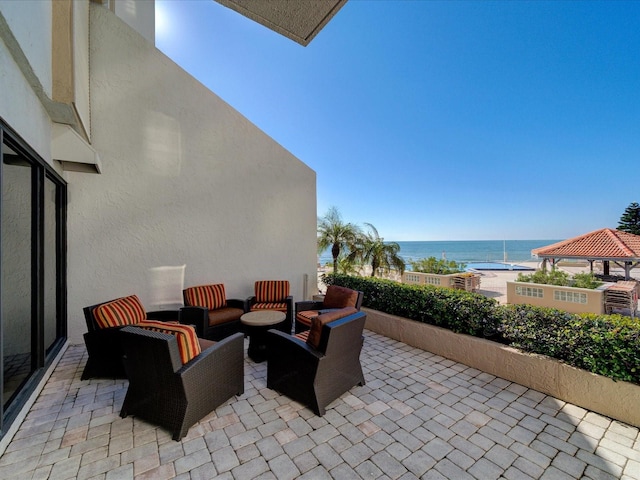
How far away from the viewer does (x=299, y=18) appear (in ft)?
9.80

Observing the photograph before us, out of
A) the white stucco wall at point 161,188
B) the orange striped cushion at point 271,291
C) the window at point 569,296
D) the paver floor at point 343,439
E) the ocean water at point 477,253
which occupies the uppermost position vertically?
the white stucco wall at point 161,188

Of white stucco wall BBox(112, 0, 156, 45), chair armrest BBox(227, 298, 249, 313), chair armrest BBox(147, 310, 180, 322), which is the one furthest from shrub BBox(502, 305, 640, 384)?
white stucco wall BBox(112, 0, 156, 45)

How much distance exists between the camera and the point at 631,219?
22266mm

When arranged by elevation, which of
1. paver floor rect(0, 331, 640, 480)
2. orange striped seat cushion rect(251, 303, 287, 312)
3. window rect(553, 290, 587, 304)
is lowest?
paver floor rect(0, 331, 640, 480)

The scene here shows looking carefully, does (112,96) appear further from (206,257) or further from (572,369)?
(572,369)

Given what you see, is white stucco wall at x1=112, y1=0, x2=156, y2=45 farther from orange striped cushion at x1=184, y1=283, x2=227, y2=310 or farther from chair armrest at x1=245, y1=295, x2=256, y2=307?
chair armrest at x1=245, y1=295, x2=256, y2=307

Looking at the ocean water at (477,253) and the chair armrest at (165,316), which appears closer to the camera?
the chair armrest at (165,316)

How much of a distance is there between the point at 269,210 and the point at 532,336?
18.9 ft

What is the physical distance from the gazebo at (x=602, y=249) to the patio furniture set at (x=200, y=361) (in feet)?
38.3

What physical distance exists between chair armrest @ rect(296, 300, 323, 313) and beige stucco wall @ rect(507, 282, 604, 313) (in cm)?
542

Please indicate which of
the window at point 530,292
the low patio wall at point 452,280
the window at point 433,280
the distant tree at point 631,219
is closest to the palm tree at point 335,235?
the low patio wall at point 452,280

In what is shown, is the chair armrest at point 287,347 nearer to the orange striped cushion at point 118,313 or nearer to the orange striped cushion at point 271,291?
the orange striped cushion at point 118,313

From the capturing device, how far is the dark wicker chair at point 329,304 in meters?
4.52

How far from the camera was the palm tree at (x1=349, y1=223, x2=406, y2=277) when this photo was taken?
30.5 feet
